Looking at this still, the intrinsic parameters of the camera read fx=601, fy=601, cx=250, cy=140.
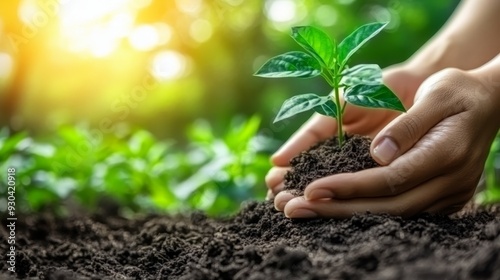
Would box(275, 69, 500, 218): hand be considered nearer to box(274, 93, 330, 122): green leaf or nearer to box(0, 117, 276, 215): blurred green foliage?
box(274, 93, 330, 122): green leaf

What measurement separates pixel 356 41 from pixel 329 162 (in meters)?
0.28

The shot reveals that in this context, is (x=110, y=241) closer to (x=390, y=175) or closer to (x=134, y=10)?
(x=390, y=175)

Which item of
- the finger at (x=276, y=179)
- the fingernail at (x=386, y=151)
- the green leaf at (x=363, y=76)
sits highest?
the green leaf at (x=363, y=76)

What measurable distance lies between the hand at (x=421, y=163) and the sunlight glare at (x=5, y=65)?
2232mm

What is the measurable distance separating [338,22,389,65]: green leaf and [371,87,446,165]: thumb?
18cm

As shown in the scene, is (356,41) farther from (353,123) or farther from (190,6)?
(190,6)

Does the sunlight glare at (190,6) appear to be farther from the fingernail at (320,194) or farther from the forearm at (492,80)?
the fingernail at (320,194)

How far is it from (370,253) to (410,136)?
0.45 meters

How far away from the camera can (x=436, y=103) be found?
1.37 meters

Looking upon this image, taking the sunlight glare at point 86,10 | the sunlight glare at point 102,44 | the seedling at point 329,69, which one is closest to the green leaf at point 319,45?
the seedling at point 329,69

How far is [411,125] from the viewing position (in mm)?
1325

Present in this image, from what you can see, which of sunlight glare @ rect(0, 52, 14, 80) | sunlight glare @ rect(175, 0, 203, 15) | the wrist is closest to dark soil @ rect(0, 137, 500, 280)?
the wrist

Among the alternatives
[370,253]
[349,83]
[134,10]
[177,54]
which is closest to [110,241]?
[349,83]

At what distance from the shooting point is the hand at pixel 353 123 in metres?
1.87
